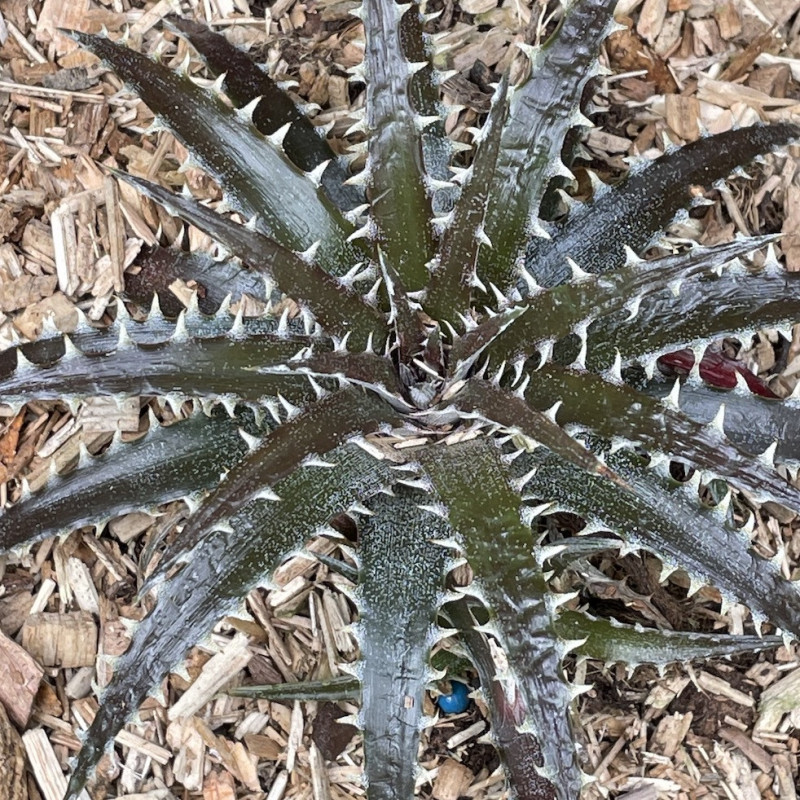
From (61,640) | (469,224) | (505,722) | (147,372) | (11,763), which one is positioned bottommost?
(11,763)

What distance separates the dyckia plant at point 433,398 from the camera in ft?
3.57

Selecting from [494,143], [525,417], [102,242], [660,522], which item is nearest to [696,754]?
[660,522]

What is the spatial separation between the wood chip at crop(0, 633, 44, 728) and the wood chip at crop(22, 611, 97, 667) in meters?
0.03

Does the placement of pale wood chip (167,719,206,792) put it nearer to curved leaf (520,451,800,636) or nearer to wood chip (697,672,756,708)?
curved leaf (520,451,800,636)

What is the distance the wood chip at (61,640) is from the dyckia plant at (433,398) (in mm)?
397

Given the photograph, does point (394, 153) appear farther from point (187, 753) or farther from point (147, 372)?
point (187, 753)

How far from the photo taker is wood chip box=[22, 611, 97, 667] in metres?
1.62

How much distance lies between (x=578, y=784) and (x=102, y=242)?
1350mm

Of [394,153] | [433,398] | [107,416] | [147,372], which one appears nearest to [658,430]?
[433,398]

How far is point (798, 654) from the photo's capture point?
5.30 feet

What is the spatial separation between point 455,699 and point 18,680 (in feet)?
2.66

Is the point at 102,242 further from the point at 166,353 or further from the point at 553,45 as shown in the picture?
the point at 553,45

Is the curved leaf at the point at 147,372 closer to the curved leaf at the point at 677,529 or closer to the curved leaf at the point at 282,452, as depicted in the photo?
the curved leaf at the point at 282,452

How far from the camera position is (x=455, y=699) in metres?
1.56
